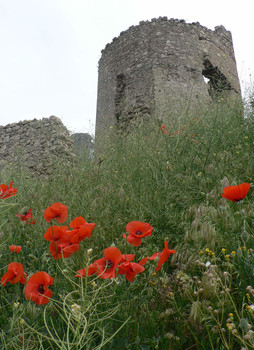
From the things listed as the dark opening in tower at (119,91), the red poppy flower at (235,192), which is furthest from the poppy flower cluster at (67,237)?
the dark opening in tower at (119,91)

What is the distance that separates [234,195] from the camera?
124 centimetres

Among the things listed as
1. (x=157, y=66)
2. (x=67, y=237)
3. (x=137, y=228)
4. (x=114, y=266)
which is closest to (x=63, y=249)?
(x=67, y=237)

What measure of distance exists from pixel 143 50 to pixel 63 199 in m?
7.92

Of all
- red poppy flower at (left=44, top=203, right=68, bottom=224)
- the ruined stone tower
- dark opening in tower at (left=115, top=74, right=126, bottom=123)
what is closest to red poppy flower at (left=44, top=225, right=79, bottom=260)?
red poppy flower at (left=44, top=203, right=68, bottom=224)

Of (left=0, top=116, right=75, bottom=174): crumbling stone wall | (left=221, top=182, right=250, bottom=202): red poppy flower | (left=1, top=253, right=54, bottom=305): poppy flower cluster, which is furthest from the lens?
(left=0, top=116, right=75, bottom=174): crumbling stone wall

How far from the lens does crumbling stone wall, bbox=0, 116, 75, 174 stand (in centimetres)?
681

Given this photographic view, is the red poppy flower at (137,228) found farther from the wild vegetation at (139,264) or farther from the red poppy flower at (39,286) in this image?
the red poppy flower at (39,286)

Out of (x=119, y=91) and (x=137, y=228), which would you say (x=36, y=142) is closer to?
(x=119, y=91)

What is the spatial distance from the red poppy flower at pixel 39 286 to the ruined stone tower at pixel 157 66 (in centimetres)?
742

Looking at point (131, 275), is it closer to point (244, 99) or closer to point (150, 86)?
point (244, 99)

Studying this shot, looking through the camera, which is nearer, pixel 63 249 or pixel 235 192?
pixel 63 249

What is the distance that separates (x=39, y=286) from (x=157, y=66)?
8.50m

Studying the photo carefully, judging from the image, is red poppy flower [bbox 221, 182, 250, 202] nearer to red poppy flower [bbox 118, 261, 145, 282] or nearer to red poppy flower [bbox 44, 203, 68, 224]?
red poppy flower [bbox 118, 261, 145, 282]

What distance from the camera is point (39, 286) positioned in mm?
1054
